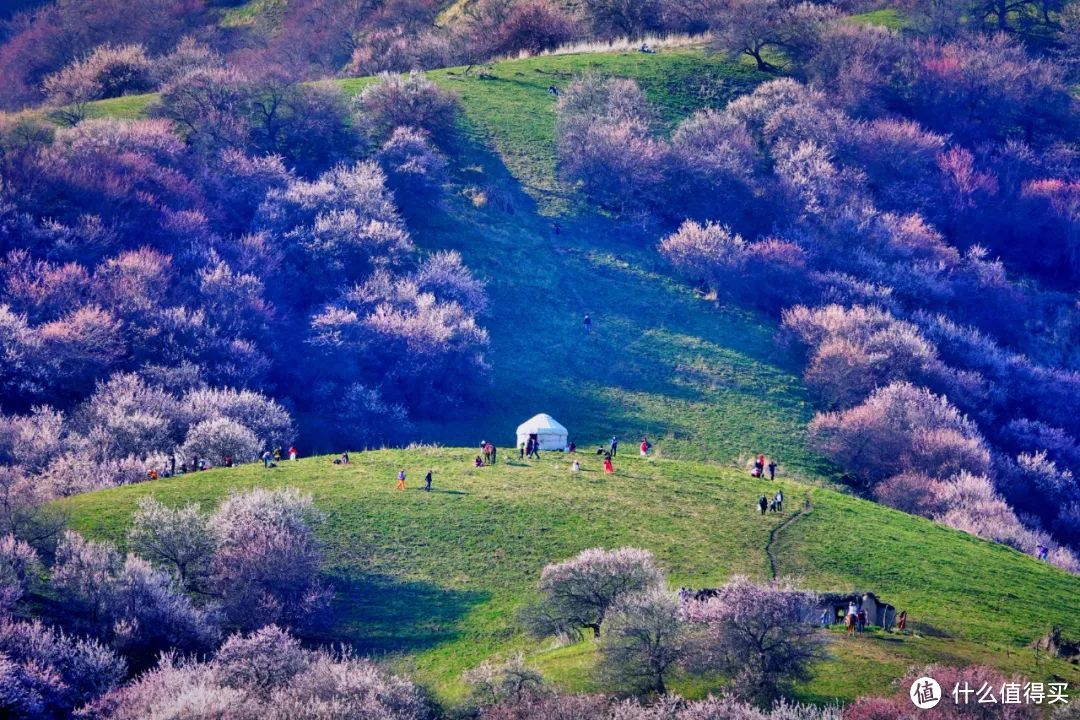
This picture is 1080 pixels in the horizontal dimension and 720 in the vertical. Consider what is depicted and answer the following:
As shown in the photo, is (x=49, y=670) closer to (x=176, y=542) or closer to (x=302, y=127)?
(x=176, y=542)

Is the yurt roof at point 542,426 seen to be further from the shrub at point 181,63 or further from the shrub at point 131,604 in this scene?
the shrub at point 181,63

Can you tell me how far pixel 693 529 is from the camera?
167 feet

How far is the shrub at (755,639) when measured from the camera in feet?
129

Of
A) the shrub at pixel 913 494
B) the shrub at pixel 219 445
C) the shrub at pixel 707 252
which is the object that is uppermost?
the shrub at pixel 219 445

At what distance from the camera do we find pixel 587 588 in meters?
44.7

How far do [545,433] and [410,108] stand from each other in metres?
36.0

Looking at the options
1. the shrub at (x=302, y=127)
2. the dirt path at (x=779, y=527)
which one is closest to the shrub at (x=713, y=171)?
the shrub at (x=302, y=127)

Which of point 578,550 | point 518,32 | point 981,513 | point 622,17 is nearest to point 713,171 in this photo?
point 518,32

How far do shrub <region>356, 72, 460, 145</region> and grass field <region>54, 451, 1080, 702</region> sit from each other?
122 ft

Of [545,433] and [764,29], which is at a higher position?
[764,29]

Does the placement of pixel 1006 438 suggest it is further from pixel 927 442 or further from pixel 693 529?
pixel 693 529

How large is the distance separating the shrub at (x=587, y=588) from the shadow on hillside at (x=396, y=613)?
2839 mm

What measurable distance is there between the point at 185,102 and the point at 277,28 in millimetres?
42045

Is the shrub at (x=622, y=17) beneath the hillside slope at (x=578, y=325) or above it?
above
